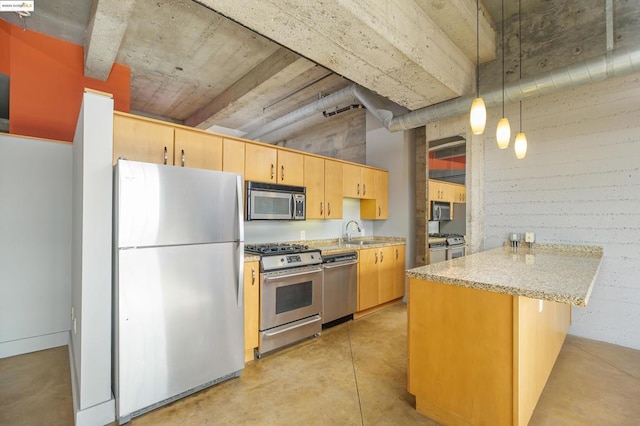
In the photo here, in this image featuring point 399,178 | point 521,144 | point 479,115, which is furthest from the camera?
point 399,178

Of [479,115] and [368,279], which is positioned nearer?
[479,115]

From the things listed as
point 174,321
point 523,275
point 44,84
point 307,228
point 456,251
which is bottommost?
point 174,321

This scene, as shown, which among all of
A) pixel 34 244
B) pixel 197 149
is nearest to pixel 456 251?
pixel 197 149

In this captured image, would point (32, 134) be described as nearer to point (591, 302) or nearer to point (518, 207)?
point (518, 207)

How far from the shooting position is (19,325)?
287cm

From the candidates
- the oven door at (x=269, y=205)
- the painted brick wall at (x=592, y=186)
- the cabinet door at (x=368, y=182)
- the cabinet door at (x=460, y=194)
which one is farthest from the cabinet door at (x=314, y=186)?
the painted brick wall at (x=592, y=186)

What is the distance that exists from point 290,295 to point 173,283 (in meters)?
1.23

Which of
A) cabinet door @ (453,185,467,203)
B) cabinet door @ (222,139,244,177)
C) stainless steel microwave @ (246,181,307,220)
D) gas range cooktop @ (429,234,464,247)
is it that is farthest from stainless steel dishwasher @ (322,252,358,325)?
cabinet door @ (453,185,467,203)

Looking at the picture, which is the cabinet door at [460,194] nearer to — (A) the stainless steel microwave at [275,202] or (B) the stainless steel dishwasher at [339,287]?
(B) the stainless steel dishwasher at [339,287]

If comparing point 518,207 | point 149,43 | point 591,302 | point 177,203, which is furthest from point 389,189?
point 149,43

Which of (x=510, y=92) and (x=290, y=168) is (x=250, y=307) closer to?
(x=290, y=168)

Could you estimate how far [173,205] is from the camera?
6.84 ft

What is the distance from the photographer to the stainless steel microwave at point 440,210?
402 centimetres

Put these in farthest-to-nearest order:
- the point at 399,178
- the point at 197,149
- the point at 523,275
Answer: the point at 399,178, the point at 197,149, the point at 523,275
